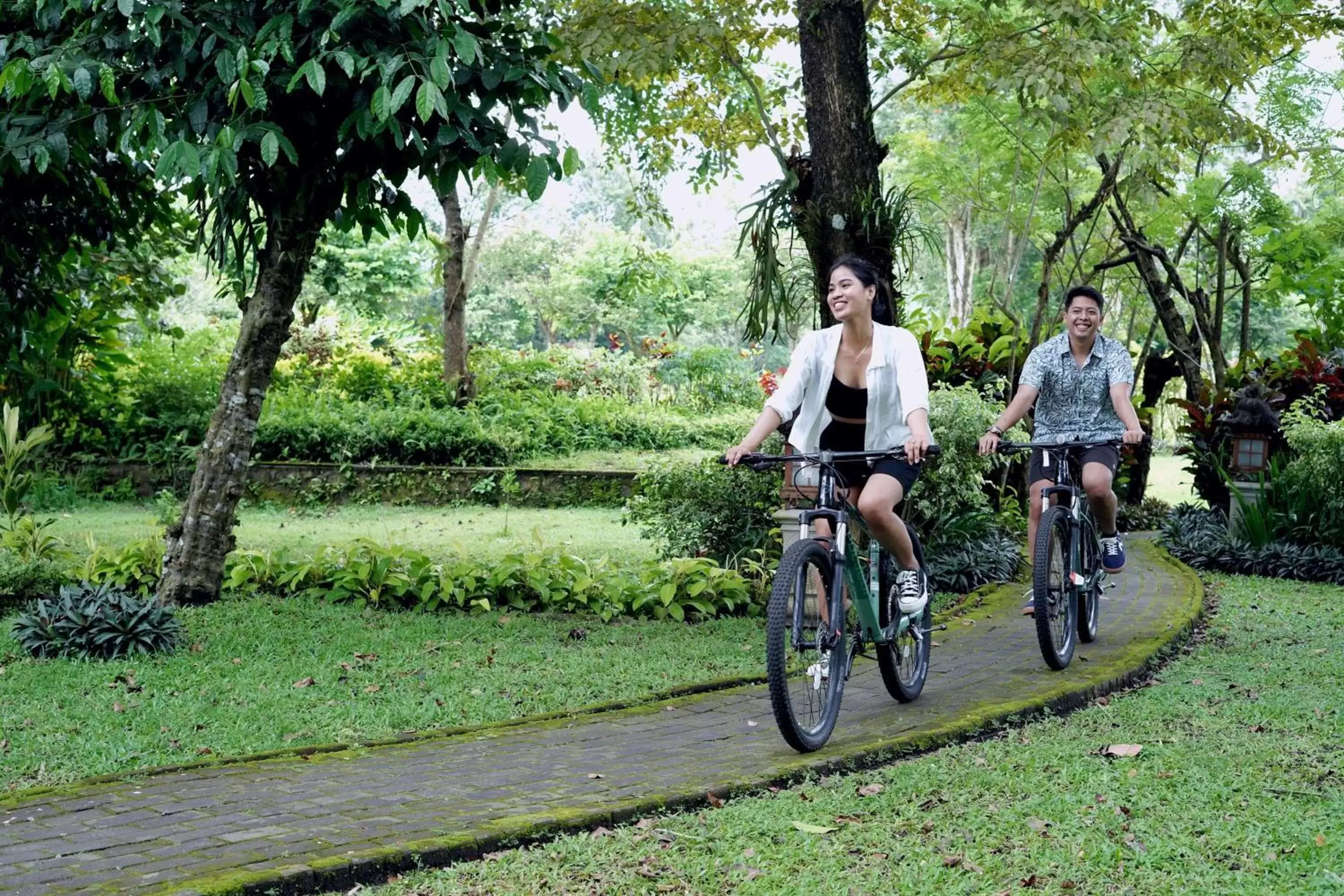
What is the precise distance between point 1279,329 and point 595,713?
36986 mm

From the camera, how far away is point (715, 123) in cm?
1284

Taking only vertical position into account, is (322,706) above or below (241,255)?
below

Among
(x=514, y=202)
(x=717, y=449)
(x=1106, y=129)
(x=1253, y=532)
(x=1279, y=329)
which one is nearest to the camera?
(x=1106, y=129)

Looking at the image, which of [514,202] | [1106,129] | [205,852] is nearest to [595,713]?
[205,852]

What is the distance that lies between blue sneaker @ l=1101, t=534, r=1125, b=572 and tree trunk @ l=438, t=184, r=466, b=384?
10.9 meters

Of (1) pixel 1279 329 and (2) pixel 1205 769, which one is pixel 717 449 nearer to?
(2) pixel 1205 769

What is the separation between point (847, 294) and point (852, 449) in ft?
2.40

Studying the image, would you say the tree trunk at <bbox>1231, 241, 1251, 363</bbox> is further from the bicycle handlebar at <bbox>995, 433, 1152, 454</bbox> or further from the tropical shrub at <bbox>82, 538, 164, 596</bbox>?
the tropical shrub at <bbox>82, 538, 164, 596</bbox>

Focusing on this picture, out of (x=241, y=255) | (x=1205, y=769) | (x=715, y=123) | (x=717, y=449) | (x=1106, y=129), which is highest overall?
(x=715, y=123)

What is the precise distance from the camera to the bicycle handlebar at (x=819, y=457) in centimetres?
502

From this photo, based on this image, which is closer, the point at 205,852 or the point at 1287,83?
the point at 205,852

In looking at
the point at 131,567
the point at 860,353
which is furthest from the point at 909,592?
the point at 131,567

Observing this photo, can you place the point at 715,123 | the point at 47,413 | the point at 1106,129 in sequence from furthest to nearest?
the point at 47,413 → the point at 715,123 → the point at 1106,129

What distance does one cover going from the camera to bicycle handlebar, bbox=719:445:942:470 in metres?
5.02
